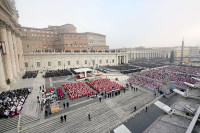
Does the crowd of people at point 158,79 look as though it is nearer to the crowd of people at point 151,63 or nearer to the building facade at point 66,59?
the crowd of people at point 151,63

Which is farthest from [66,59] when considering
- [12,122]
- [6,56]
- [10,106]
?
[12,122]

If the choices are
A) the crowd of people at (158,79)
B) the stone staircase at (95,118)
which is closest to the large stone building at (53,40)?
the crowd of people at (158,79)

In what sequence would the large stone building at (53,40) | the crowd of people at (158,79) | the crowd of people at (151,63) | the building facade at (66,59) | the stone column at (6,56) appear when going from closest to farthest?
the stone column at (6,56) < the crowd of people at (158,79) < the building facade at (66,59) < the large stone building at (53,40) < the crowd of people at (151,63)

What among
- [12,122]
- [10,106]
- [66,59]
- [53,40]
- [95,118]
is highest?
[53,40]

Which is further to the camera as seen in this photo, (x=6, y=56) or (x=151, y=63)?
(x=151, y=63)

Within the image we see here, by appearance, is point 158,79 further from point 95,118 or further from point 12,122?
point 12,122

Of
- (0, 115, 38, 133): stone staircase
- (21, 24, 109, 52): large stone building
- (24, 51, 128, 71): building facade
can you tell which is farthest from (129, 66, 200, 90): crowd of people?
(21, 24, 109, 52): large stone building

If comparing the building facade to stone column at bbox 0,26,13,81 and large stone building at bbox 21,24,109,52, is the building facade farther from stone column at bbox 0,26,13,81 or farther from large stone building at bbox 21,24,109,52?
stone column at bbox 0,26,13,81
